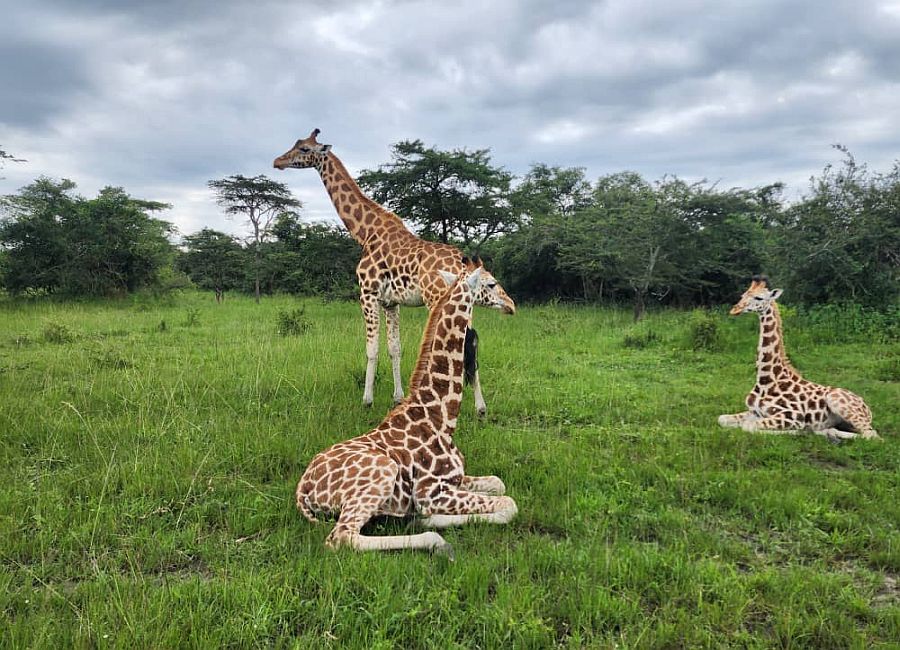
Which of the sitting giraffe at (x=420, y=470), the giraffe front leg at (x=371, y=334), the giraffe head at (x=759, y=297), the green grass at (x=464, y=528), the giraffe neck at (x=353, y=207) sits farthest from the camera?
the giraffe neck at (x=353, y=207)

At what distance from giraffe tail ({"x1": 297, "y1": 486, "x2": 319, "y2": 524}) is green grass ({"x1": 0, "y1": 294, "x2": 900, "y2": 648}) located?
0.11 metres

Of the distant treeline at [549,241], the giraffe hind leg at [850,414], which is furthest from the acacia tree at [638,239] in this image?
the giraffe hind leg at [850,414]

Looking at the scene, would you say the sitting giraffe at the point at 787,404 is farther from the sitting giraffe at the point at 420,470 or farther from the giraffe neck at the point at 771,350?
the sitting giraffe at the point at 420,470

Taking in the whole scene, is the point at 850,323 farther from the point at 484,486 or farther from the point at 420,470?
the point at 420,470

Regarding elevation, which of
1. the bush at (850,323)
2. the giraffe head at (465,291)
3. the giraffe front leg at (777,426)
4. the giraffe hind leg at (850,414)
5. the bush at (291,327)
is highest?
the giraffe head at (465,291)

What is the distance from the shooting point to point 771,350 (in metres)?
6.74

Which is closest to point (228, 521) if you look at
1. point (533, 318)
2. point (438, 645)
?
point (438, 645)

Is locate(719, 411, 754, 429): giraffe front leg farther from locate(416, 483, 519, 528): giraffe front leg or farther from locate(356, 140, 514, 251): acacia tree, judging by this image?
locate(356, 140, 514, 251): acacia tree

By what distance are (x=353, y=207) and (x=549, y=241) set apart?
12.5m

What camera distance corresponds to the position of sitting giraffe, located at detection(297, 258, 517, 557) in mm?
3727

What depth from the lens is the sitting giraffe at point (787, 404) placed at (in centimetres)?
614

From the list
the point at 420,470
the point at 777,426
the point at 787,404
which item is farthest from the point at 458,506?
the point at 787,404

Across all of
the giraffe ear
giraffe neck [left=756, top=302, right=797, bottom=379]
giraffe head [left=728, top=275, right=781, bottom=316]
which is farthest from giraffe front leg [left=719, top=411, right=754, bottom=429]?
the giraffe ear

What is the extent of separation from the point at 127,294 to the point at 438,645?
2399cm
